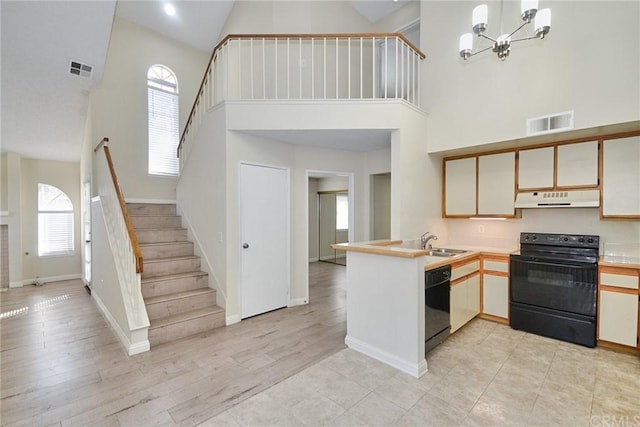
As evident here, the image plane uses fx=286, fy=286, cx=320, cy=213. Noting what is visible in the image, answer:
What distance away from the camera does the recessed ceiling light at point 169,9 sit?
5348 millimetres

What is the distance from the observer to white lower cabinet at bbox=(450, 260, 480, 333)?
3211 mm

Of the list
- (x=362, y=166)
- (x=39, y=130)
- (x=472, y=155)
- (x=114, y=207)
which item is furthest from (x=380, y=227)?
(x=39, y=130)

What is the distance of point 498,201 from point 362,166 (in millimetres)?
2189

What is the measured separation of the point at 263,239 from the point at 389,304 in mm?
2090

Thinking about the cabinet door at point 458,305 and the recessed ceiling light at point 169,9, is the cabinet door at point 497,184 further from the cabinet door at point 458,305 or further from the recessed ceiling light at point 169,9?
the recessed ceiling light at point 169,9

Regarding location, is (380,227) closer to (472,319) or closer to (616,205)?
(472,319)

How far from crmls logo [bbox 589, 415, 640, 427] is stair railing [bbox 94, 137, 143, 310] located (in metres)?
3.99

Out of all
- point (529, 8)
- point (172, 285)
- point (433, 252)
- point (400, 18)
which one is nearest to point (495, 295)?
point (433, 252)

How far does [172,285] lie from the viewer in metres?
3.78

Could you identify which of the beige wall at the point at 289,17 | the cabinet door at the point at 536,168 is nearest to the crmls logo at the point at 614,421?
the cabinet door at the point at 536,168

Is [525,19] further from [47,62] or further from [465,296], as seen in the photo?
[47,62]

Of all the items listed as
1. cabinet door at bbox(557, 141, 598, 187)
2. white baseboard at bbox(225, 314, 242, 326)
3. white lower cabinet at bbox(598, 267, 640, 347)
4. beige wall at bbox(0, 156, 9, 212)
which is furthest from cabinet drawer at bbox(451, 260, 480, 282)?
beige wall at bbox(0, 156, 9, 212)

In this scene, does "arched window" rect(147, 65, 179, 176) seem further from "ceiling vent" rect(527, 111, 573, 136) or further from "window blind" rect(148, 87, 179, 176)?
"ceiling vent" rect(527, 111, 573, 136)

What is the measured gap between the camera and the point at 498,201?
12.8ft
